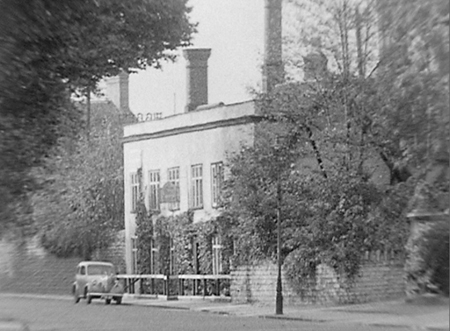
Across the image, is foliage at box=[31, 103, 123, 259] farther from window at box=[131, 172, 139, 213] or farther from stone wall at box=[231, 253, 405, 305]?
stone wall at box=[231, 253, 405, 305]

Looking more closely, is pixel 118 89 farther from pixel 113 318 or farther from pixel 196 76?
pixel 113 318

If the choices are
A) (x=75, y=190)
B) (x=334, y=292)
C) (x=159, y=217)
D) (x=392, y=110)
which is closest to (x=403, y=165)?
(x=392, y=110)

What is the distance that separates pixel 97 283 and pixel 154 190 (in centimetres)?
39

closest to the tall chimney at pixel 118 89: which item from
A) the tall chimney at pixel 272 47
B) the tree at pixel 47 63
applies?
the tree at pixel 47 63

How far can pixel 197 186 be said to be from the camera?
9.18 feet

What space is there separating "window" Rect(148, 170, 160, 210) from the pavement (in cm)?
24

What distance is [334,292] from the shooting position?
2562 millimetres

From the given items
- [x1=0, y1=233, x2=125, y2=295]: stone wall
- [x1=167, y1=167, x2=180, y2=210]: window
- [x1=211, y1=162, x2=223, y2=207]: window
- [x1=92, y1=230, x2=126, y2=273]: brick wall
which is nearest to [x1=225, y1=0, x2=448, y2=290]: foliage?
[x1=211, y1=162, x2=223, y2=207]: window

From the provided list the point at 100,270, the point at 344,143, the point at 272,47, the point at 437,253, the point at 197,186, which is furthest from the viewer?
the point at 100,270

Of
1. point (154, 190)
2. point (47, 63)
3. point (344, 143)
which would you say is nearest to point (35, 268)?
point (154, 190)

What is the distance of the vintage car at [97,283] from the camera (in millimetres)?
2936

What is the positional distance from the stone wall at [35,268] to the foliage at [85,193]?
0.04 m

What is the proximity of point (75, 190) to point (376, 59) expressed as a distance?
119 cm

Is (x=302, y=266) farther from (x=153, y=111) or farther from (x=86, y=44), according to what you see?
(x=86, y=44)
